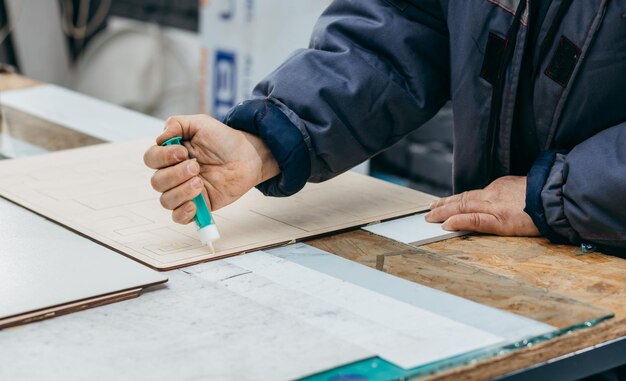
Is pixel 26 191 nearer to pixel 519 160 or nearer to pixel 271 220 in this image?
pixel 271 220

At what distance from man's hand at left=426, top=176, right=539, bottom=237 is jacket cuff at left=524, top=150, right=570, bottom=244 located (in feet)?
0.05

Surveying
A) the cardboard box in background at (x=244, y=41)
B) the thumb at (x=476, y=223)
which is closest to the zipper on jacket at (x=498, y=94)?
the thumb at (x=476, y=223)

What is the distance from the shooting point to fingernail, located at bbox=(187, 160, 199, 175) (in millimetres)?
993

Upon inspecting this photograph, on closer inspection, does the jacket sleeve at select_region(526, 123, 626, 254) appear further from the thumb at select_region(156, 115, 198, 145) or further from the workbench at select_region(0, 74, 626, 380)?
the thumb at select_region(156, 115, 198, 145)

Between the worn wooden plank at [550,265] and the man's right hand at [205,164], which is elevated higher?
the man's right hand at [205,164]

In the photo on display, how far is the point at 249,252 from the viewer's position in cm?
101

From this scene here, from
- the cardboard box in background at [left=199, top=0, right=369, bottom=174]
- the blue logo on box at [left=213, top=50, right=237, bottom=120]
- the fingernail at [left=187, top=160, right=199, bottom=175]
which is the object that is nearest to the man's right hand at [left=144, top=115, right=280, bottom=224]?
the fingernail at [left=187, top=160, right=199, bottom=175]

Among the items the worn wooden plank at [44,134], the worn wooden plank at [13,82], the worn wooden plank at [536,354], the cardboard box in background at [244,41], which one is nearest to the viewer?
the worn wooden plank at [536,354]

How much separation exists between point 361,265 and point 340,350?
0.22 m

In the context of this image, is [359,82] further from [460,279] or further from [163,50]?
[163,50]

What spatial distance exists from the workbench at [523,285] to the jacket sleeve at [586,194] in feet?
0.08

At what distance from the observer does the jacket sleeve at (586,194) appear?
102 centimetres

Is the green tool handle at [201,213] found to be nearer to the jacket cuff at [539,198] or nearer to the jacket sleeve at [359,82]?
the jacket sleeve at [359,82]

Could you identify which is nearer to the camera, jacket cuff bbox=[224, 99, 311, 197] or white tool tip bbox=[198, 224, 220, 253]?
white tool tip bbox=[198, 224, 220, 253]
